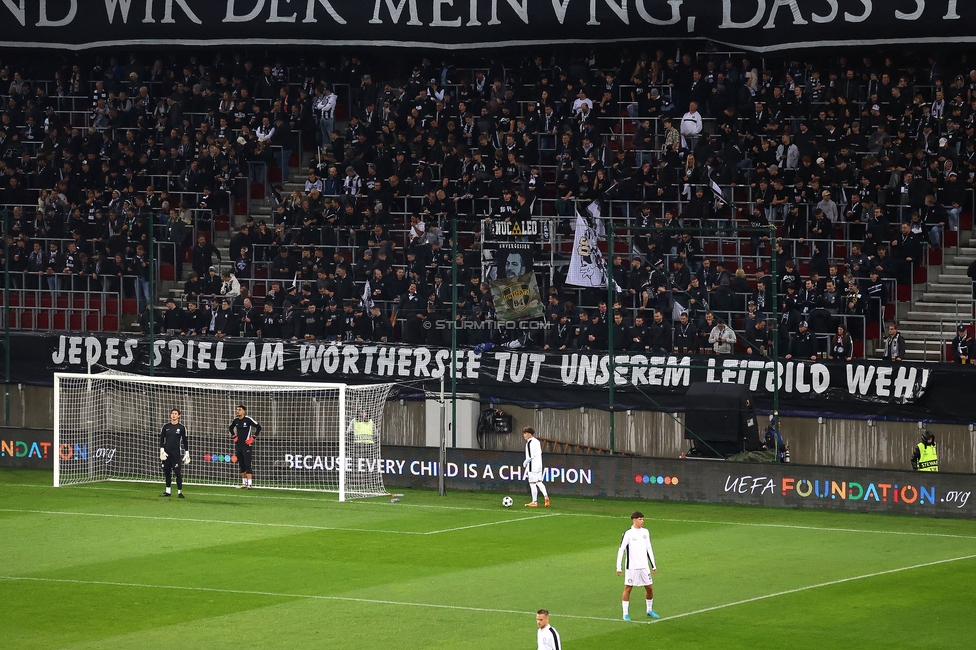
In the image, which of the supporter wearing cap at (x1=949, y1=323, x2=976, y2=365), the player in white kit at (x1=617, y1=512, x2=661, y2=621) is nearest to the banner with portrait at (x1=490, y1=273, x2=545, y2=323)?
the supporter wearing cap at (x1=949, y1=323, x2=976, y2=365)

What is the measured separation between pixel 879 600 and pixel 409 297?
14.5 meters

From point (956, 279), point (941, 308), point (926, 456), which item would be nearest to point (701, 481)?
point (926, 456)

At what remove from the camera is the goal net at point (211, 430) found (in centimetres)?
3212

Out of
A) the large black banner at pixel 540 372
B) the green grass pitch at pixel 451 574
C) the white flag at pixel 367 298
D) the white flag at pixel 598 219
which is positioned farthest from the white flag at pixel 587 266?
the white flag at pixel 367 298

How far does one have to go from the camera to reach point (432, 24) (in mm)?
39219

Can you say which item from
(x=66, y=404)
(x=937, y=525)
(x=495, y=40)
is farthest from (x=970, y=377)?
(x=66, y=404)

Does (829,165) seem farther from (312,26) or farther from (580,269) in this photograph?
(312,26)

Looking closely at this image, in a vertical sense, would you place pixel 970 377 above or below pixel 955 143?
below

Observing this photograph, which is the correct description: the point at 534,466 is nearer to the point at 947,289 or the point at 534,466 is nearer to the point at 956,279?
the point at 947,289

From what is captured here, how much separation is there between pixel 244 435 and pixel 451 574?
9562 mm

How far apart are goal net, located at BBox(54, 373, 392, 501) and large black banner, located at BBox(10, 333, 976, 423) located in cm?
91

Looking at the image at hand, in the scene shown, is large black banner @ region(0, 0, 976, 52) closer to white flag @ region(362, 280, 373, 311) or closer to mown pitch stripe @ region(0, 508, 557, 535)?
white flag @ region(362, 280, 373, 311)

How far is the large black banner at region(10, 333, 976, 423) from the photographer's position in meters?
30.0

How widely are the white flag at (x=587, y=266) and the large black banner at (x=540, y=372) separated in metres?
1.50
